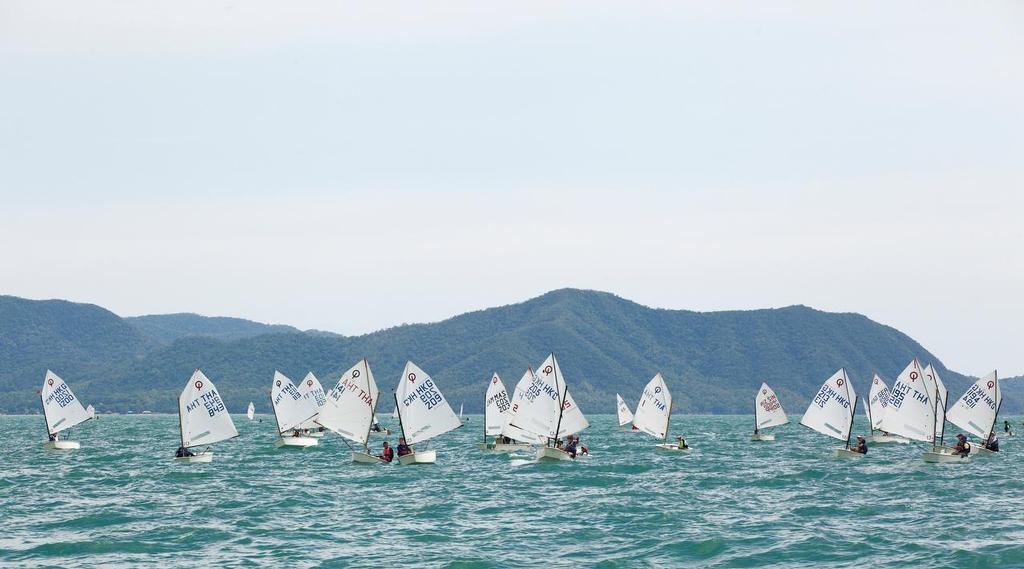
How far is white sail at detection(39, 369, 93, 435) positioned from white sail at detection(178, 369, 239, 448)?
70.5 ft

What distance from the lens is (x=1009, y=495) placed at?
5262cm

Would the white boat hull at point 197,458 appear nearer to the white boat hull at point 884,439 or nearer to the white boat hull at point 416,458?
the white boat hull at point 416,458

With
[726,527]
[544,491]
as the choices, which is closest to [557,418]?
[544,491]

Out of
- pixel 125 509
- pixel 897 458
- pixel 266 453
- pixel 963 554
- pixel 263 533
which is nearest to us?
pixel 963 554

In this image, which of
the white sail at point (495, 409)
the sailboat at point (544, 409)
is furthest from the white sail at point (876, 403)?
the sailboat at point (544, 409)

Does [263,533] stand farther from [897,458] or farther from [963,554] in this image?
[897,458]

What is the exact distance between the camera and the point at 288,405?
98.4 m

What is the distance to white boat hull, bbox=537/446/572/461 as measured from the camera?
6900 cm

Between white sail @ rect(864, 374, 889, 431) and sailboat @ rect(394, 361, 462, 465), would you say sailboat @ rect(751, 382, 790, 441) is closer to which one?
white sail @ rect(864, 374, 889, 431)

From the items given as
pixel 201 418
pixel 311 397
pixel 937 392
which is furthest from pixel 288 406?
pixel 937 392

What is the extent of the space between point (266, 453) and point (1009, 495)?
4913 cm

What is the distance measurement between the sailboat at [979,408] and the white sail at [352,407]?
1295 inches

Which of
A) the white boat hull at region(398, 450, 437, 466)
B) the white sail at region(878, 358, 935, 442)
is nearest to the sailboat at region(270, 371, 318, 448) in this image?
the white boat hull at region(398, 450, 437, 466)

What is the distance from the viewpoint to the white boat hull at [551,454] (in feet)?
226
